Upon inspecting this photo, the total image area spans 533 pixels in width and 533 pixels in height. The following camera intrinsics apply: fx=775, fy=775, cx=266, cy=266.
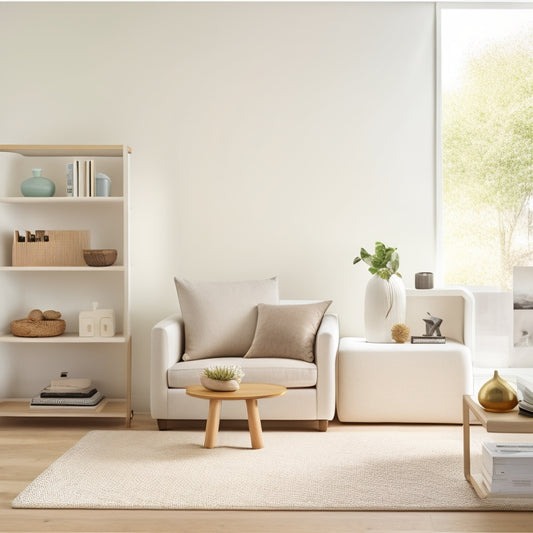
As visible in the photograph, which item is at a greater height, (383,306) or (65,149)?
(65,149)

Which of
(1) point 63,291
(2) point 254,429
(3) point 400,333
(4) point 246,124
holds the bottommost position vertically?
(2) point 254,429

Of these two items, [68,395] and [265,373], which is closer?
[265,373]

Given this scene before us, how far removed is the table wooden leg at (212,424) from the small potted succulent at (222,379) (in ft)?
0.35

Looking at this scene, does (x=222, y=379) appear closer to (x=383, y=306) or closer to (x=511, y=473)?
(x=383, y=306)

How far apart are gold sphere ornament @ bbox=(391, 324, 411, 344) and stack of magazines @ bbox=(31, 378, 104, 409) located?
208 centimetres

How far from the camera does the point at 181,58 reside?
18.6 ft

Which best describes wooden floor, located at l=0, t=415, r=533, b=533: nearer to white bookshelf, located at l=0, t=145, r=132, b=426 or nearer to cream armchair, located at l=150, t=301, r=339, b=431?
cream armchair, located at l=150, t=301, r=339, b=431

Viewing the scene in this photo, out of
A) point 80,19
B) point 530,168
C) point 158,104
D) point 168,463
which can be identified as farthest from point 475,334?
point 80,19

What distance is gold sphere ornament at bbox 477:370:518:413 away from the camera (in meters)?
3.52

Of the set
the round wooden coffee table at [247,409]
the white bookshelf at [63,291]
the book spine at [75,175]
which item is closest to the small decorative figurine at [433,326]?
the round wooden coffee table at [247,409]

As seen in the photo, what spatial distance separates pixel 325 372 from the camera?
15.6 ft

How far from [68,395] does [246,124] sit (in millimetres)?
2299

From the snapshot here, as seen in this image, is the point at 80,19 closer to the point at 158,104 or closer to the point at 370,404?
the point at 158,104

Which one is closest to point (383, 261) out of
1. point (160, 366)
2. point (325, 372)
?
point (325, 372)
